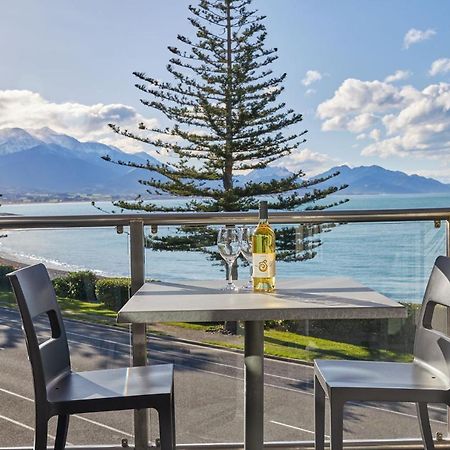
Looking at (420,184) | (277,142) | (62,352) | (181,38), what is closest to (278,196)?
(277,142)

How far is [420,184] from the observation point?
27188mm

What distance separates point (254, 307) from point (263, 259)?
0.30m

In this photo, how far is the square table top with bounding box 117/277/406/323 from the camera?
1.61 meters

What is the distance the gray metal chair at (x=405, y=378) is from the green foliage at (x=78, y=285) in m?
0.99

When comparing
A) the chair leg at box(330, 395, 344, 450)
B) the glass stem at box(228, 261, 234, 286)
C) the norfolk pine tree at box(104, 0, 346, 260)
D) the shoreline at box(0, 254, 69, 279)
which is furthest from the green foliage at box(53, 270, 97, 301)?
the norfolk pine tree at box(104, 0, 346, 260)

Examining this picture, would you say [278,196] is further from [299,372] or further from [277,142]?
[299,372]

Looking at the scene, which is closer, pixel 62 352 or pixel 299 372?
pixel 62 352

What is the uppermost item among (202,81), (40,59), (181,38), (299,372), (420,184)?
(40,59)

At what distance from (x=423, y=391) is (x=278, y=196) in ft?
48.9

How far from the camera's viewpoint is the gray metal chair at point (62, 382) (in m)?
1.71

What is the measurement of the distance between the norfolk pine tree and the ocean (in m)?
13.1

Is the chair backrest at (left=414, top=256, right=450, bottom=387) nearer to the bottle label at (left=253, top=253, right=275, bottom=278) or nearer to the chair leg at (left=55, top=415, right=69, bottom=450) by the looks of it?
the bottle label at (left=253, top=253, right=275, bottom=278)

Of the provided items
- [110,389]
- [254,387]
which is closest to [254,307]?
[254,387]

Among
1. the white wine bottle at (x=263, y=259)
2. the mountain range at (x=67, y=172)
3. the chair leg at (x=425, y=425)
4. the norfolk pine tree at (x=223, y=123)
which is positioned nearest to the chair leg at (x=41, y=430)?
the white wine bottle at (x=263, y=259)
